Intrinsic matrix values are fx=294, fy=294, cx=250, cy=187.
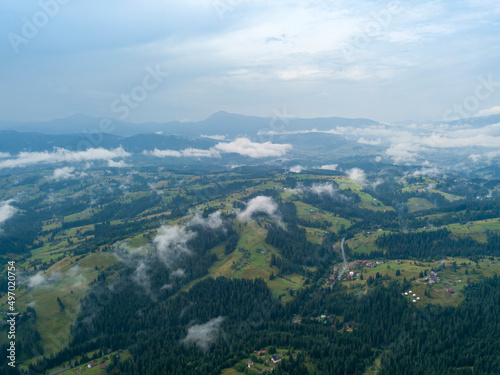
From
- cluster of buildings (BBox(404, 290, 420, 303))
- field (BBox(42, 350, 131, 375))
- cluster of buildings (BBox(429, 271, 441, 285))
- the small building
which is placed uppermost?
cluster of buildings (BBox(429, 271, 441, 285))

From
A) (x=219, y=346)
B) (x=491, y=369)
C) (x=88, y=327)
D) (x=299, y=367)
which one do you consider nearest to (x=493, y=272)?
(x=491, y=369)

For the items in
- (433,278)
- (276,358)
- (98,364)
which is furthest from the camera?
(433,278)

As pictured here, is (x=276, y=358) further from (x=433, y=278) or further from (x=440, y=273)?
(x=440, y=273)

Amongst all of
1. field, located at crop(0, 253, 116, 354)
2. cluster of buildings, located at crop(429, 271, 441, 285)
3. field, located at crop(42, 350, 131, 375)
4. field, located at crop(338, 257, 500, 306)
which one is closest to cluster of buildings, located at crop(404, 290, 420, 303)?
field, located at crop(338, 257, 500, 306)

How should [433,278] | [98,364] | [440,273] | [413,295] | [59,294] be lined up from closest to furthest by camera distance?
[98,364]
[413,295]
[433,278]
[440,273]
[59,294]

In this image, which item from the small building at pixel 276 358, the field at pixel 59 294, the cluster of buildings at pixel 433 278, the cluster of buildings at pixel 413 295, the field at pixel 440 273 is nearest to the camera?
the small building at pixel 276 358

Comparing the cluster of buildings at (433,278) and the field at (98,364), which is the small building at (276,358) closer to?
the field at (98,364)

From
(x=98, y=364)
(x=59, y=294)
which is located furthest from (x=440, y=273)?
(x=59, y=294)

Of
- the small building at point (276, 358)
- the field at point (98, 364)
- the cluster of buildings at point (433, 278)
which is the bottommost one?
the field at point (98, 364)

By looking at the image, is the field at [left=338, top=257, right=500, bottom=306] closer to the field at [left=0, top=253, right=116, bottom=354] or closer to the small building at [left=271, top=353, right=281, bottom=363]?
the small building at [left=271, top=353, right=281, bottom=363]

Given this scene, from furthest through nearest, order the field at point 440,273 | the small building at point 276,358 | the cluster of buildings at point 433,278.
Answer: the cluster of buildings at point 433,278 → the field at point 440,273 → the small building at point 276,358

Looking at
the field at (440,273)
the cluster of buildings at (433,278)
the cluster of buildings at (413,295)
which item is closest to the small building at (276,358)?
the cluster of buildings at (413,295)

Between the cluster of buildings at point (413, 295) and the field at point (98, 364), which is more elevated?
the cluster of buildings at point (413, 295)
